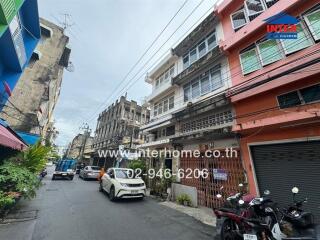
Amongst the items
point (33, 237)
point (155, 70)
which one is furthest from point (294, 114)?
point (155, 70)

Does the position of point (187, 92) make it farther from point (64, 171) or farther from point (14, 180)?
point (64, 171)

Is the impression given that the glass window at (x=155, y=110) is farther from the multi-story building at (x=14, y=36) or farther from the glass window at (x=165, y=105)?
the multi-story building at (x=14, y=36)

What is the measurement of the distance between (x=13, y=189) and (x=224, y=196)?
8584 millimetres

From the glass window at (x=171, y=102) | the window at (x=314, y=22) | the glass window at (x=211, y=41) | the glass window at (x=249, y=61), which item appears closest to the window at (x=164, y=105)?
the glass window at (x=171, y=102)

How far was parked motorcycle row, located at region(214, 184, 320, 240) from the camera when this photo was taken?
3882mm

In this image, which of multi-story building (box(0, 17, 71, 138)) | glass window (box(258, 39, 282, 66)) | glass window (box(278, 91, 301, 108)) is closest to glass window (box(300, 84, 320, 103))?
glass window (box(278, 91, 301, 108))

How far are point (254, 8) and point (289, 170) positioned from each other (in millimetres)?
8114

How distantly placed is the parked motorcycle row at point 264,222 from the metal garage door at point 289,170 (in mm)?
2035

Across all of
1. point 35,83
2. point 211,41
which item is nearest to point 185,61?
point 211,41

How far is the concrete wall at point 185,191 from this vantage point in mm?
8750

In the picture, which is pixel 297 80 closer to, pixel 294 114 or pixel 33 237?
pixel 294 114

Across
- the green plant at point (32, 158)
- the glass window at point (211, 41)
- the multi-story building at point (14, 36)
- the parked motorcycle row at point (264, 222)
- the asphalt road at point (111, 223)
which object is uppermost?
the glass window at point (211, 41)

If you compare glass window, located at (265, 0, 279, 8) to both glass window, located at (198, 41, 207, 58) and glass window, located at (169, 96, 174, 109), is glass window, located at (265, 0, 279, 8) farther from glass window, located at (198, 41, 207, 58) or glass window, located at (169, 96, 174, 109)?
glass window, located at (169, 96, 174, 109)

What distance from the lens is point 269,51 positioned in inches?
310
